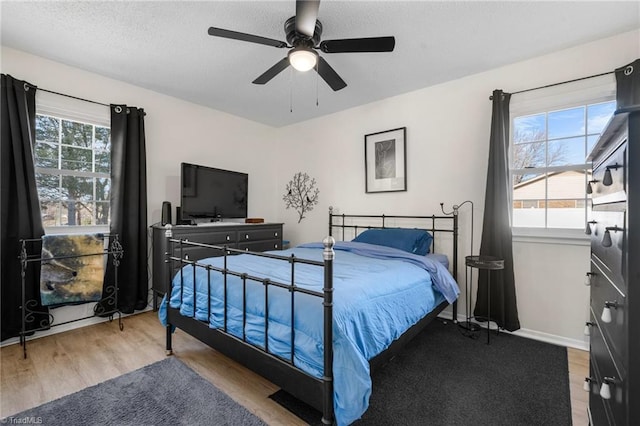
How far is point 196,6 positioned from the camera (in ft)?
6.97

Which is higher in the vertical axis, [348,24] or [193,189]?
[348,24]

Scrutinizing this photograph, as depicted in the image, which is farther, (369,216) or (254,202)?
(254,202)

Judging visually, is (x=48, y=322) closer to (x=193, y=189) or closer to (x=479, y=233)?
(x=193, y=189)

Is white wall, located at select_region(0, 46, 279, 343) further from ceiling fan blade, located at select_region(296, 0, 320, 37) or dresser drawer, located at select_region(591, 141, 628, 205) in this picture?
dresser drawer, located at select_region(591, 141, 628, 205)

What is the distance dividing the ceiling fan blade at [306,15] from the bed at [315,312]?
133 centimetres

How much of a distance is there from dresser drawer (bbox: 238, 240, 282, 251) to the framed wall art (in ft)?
5.04

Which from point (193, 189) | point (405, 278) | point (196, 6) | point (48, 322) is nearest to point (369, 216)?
point (405, 278)

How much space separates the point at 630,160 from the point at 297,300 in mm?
1414

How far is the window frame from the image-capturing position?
2.56 m

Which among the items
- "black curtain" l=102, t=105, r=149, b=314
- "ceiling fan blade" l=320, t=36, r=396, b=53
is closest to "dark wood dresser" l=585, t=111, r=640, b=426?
"ceiling fan blade" l=320, t=36, r=396, b=53

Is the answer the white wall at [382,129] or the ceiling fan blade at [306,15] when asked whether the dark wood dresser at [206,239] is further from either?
the ceiling fan blade at [306,15]

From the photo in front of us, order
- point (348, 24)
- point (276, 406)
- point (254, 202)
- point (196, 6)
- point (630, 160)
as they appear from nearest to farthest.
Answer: point (630, 160) → point (276, 406) → point (196, 6) → point (348, 24) → point (254, 202)

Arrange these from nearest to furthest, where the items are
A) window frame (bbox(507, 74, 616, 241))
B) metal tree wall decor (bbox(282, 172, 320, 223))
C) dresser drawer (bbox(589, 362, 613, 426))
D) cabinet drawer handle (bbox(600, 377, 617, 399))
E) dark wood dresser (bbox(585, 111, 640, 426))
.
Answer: dark wood dresser (bbox(585, 111, 640, 426)), cabinet drawer handle (bbox(600, 377, 617, 399)), dresser drawer (bbox(589, 362, 613, 426)), window frame (bbox(507, 74, 616, 241)), metal tree wall decor (bbox(282, 172, 320, 223))

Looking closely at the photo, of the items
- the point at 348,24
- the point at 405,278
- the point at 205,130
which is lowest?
the point at 405,278
